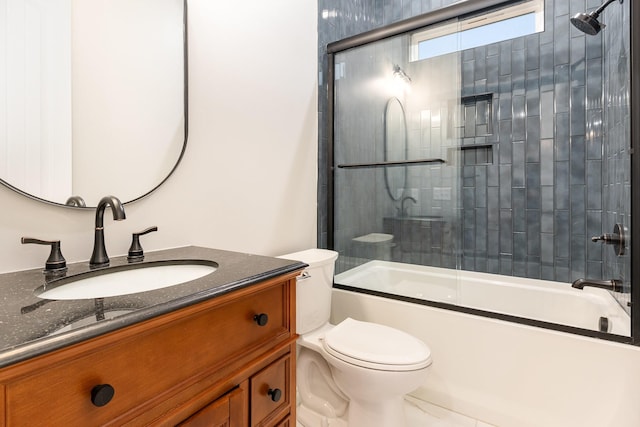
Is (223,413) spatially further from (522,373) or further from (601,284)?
(601,284)

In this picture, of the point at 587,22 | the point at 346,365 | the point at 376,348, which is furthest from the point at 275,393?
the point at 587,22

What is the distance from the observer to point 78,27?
102 cm

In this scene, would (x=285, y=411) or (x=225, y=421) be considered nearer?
(x=225, y=421)

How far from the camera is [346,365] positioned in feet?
4.37

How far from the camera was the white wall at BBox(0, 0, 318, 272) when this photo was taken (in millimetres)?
1028

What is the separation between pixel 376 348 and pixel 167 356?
37.1 inches

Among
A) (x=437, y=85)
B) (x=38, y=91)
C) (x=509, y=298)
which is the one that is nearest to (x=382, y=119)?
(x=437, y=85)

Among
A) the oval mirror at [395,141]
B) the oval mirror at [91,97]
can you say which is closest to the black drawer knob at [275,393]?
the oval mirror at [91,97]

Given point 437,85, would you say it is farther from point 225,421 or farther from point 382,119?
point 225,421

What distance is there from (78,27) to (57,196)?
1.69 ft

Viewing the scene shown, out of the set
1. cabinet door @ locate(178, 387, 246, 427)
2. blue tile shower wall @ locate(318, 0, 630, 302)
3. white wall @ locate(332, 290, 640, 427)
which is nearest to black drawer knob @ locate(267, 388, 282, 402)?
cabinet door @ locate(178, 387, 246, 427)

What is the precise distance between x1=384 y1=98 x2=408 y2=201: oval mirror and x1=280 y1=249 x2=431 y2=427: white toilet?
77cm

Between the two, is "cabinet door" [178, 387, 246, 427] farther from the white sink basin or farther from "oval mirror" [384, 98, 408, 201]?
"oval mirror" [384, 98, 408, 201]

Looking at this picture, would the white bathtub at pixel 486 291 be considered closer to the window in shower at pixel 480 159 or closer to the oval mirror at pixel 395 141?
the window in shower at pixel 480 159
